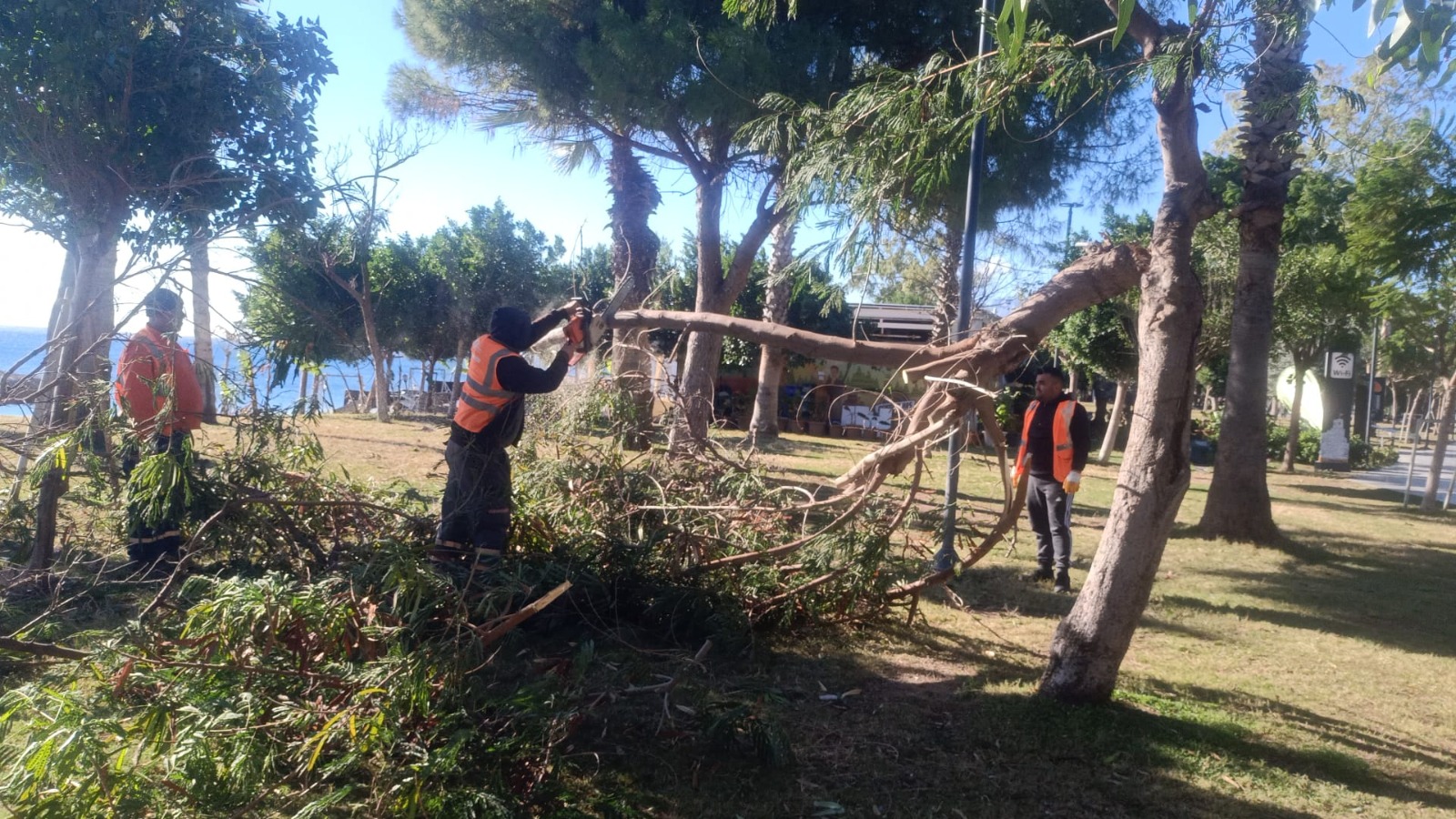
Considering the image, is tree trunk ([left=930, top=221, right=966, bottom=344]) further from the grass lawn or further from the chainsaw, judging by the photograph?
the chainsaw

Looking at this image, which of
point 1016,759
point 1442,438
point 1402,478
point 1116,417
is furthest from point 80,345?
point 1402,478

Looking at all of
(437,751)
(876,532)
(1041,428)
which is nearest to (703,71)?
(1041,428)

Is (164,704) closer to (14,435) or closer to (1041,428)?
(14,435)

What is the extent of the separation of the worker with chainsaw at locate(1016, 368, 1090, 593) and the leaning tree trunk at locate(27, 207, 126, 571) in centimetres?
583

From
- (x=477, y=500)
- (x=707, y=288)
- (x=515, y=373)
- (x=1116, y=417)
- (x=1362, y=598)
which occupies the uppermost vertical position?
(x=707, y=288)

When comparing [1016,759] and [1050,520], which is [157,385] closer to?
[1016,759]

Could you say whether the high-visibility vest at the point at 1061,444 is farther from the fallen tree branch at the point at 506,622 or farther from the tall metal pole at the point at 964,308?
→ the fallen tree branch at the point at 506,622

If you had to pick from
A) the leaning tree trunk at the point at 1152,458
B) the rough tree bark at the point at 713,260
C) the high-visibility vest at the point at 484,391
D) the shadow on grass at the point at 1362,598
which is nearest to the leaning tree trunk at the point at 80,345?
the high-visibility vest at the point at 484,391

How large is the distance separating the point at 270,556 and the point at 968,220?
500 centimetres

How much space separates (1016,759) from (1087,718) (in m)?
0.54

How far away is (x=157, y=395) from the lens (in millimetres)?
5121

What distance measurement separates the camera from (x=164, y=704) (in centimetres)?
302

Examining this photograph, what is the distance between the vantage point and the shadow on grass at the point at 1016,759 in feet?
11.5

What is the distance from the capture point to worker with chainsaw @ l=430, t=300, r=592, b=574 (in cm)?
488
